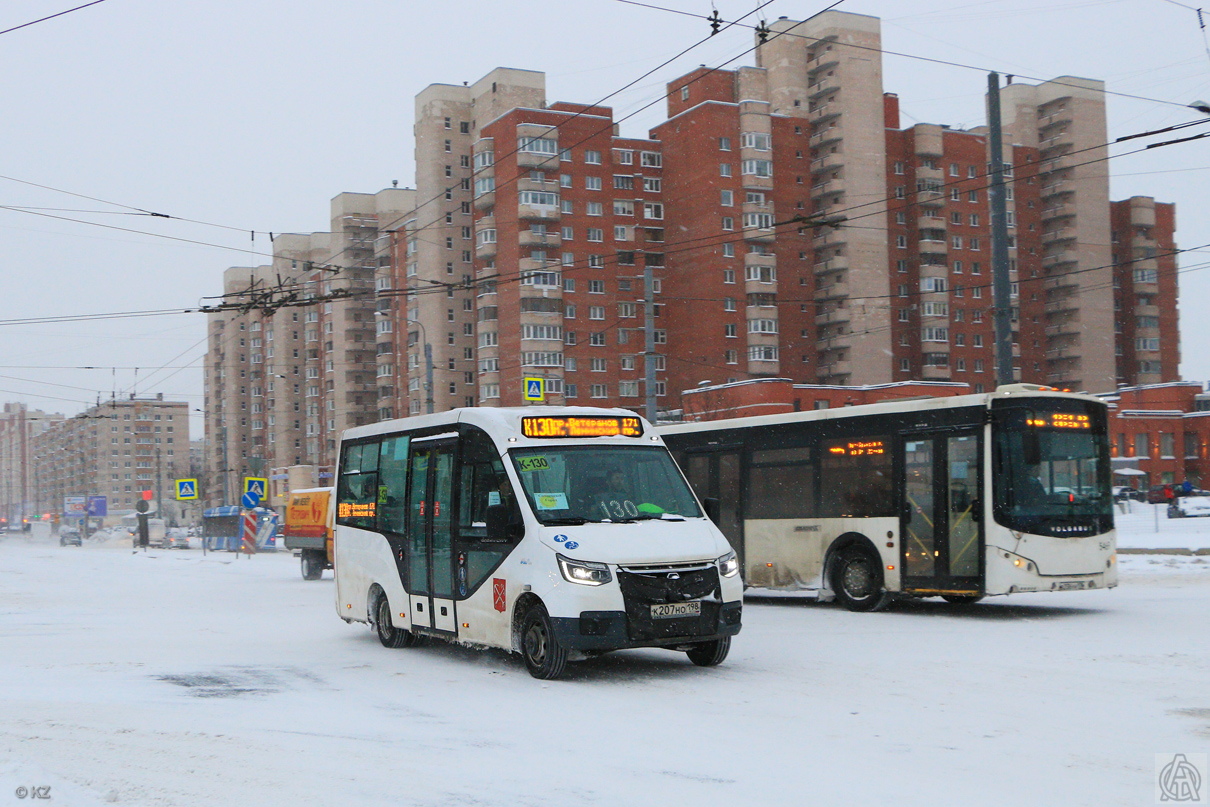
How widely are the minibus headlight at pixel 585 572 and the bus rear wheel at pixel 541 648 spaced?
1.42 ft

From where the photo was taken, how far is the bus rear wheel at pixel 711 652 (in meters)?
11.3

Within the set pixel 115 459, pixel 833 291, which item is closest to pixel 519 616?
pixel 833 291

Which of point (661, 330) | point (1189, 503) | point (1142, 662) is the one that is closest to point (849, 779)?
point (1142, 662)

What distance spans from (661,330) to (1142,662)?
8154 cm

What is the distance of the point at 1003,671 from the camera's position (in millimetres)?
10766

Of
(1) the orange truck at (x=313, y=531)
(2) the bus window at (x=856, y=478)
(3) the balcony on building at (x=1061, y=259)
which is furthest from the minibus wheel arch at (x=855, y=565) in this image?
(3) the balcony on building at (x=1061, y=259)

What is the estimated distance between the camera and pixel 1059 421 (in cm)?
1599

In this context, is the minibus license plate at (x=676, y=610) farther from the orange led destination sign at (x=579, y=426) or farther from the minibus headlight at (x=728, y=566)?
the orange led destination sign at (x=579, y=426)

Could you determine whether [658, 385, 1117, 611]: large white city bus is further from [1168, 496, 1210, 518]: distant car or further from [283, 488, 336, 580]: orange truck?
[1168, 496, 1210, 518]: distant car

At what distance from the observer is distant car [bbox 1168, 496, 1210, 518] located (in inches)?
1967

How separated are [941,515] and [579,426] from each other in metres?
6.38

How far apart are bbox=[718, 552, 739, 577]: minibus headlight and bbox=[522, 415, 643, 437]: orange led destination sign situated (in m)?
1.74

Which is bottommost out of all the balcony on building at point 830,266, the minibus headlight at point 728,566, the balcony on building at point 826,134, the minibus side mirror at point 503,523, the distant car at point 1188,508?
the distant car at point 1188,508

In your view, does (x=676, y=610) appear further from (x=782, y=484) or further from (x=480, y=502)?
→ (x=782, y=484)
